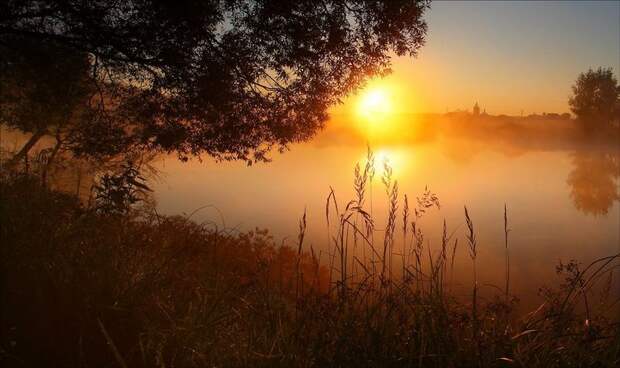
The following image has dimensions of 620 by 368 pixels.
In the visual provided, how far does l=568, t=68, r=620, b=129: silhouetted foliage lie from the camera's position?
75750mm

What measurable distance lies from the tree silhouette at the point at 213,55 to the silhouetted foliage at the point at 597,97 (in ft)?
274

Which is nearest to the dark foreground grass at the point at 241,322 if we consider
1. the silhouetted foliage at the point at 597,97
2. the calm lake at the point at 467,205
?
the calm lake at the point at 467,205

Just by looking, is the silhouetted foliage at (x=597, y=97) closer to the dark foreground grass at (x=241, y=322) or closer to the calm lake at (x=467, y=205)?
the calm lake at (x=467, y=205)

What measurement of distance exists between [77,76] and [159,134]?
1.99 meters

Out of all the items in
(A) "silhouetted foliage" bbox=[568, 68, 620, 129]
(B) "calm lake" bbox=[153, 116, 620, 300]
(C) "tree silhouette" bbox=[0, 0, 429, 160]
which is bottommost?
(B) "calm lake" bbox=[153, 116, 620, 300]

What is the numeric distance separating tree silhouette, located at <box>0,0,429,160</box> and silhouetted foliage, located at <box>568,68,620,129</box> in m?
83.5

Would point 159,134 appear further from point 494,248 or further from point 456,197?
point 456,197

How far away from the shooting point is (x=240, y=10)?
772 cm

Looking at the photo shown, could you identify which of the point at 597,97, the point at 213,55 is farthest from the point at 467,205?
the point at 597,97

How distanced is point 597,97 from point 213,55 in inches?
3364

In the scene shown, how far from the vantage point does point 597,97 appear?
76375mm

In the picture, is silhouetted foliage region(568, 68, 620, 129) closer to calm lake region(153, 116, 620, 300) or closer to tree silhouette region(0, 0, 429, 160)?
calm lake region(153, 116, 620, 300)

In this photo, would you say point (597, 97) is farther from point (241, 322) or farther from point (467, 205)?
point (241, 322)

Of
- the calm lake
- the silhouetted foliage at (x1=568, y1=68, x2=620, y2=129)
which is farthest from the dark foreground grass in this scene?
the silhouetted foliage at (x1=568, y1=68, x2=620, y2=129)
